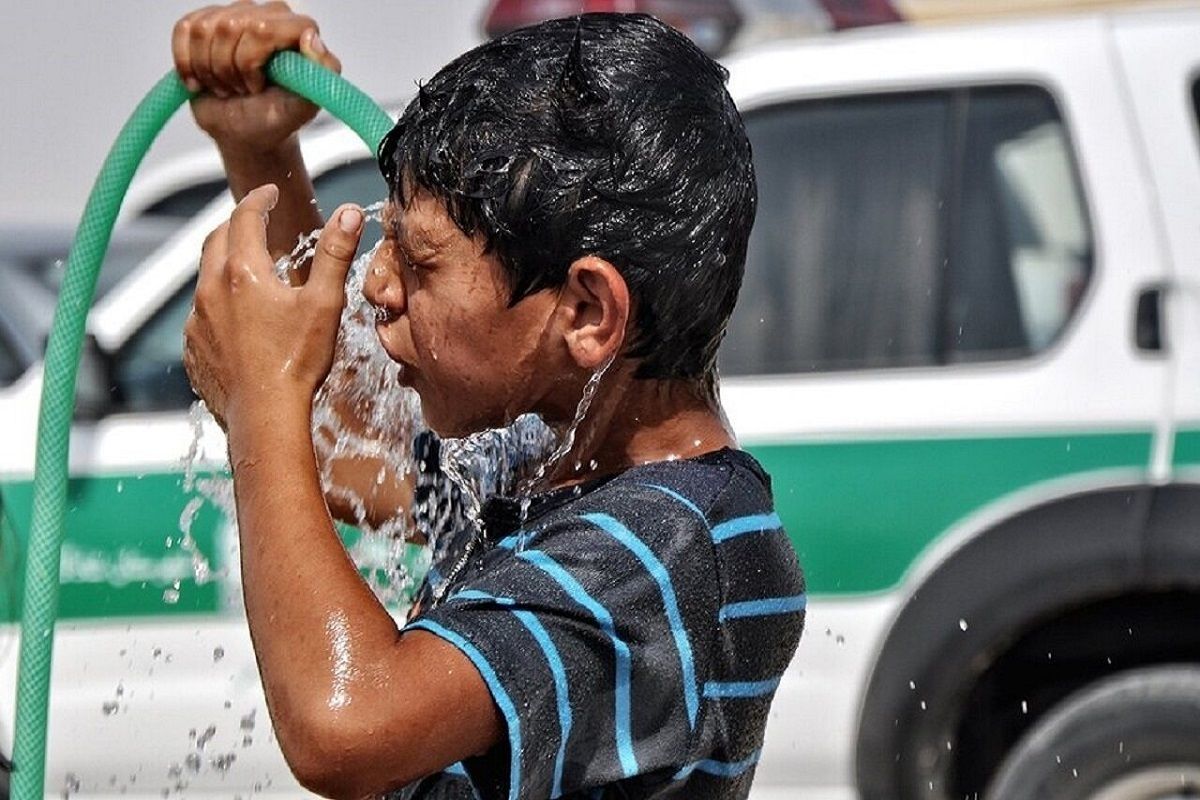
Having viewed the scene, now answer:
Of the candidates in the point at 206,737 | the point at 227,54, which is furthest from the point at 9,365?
the point at 227,54

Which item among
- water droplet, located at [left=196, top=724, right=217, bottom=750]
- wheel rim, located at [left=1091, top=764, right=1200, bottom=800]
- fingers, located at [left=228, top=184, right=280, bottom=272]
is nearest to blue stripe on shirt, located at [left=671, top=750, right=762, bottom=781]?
fingers, located at [left=228, top=184, right=280, bottom=272]

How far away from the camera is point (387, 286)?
150 cm

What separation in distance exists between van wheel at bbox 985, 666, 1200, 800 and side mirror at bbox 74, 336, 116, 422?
182 cm

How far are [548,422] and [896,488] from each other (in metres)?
2.22

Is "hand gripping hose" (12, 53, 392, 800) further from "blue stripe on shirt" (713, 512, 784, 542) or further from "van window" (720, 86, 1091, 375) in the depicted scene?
"van window" (720, 86, 1091, 375)

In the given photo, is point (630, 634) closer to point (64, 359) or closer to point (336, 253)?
point (336, 253)

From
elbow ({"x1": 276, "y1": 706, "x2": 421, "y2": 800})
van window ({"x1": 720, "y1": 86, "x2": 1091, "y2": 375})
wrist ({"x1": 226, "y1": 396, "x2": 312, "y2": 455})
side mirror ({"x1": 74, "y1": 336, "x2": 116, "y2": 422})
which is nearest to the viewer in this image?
elbow ({"x1": 276, "y1": 706, "x2": 421, "y2": 800})

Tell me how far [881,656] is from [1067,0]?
4.45 feet

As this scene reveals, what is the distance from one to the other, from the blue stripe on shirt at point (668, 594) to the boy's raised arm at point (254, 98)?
0.64 m

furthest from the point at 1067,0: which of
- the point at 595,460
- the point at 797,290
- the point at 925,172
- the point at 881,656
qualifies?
the point at 595,460

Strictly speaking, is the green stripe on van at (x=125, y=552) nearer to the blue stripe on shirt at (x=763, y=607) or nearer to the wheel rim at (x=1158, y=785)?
the wheel rim at (x=1158, y=785)

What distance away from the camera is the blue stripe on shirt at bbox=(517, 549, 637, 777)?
138 centimetres

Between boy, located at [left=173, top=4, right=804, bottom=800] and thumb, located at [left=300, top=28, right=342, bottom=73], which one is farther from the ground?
thumb, located at [left=300, top=28, right=342, bottom=73]

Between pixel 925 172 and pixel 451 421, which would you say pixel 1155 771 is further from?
pixel 451 421
